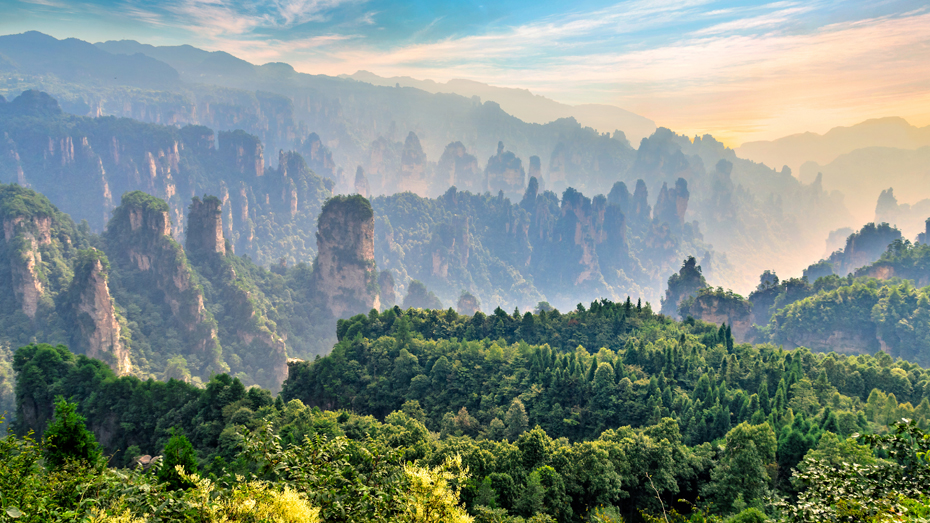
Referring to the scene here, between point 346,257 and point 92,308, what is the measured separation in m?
56.4

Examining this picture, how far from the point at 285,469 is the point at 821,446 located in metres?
33.2

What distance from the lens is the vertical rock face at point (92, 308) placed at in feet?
293

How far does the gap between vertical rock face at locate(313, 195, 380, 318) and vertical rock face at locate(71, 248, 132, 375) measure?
50.6 m

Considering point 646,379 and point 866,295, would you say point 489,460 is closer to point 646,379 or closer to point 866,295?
point 646,379

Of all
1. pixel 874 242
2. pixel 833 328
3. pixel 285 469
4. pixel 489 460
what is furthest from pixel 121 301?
pixel 874 242

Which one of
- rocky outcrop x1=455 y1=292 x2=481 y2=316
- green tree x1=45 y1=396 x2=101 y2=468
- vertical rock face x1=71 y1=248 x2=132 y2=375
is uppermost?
green tree x1=45 y1=396 x2=101 y2=468

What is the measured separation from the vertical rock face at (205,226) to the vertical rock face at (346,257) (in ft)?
75.3

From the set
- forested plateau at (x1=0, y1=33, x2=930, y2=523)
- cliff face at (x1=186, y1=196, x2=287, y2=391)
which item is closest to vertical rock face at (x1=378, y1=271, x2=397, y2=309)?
forested plateau at (x1=0, y1=33, x2=930, y2=523)

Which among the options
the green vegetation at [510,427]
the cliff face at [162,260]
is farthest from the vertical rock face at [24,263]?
the green vegetation at [510,427]

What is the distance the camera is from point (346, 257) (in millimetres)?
135250

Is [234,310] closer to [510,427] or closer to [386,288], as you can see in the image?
[386,288]

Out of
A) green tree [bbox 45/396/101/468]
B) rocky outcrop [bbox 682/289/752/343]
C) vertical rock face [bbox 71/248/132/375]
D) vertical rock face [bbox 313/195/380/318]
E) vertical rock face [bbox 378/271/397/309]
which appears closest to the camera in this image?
green tree [bbox 45/396/101/468]

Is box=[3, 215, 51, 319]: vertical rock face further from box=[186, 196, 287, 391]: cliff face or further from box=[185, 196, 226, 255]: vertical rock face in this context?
box=[186, 196, 287, 391]: cliff face

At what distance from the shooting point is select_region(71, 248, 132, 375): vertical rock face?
89.3 meters
